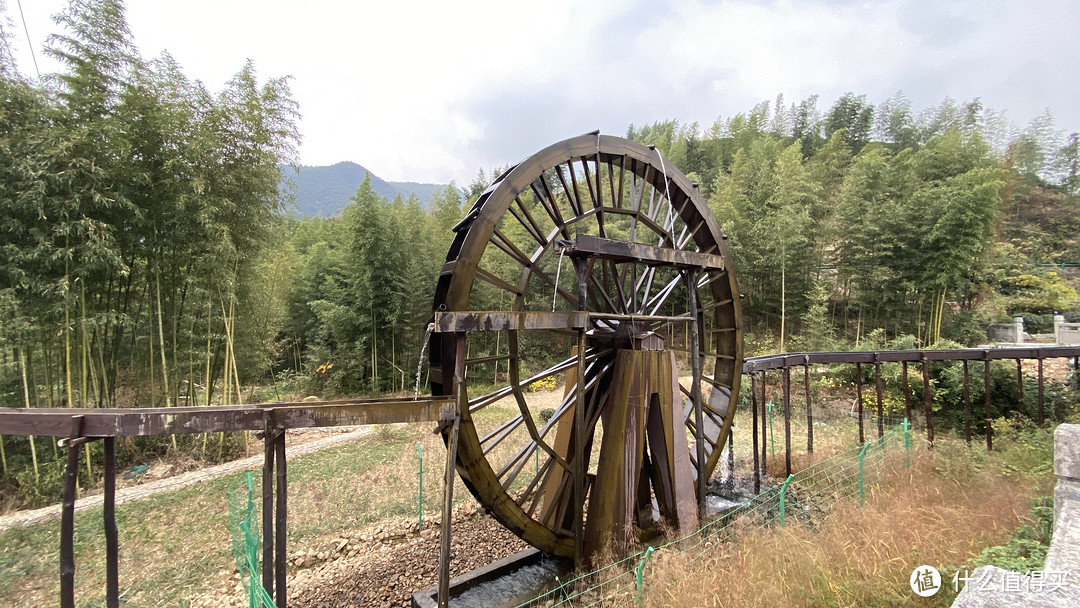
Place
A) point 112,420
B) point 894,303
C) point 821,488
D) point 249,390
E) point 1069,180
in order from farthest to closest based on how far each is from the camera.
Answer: point 1069,180, point 894,303, point 249,390, point 821,488, point 112,420

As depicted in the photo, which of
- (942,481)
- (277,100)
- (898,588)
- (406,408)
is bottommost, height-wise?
(942,481)

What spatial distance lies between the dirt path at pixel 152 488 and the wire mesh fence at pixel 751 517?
6.05 metres

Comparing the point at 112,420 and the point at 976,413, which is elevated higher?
the point at 112,420

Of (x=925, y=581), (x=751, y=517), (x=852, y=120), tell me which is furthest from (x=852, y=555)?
(x=852, y=120)

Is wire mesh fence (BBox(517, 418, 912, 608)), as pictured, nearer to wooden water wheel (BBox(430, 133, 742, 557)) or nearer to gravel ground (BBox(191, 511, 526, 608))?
wooden water wheel (BBox(430, 133, 742, 557))

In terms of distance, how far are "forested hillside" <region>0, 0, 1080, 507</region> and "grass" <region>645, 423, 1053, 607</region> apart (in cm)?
748

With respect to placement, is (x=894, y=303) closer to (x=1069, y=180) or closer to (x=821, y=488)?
(x=821, y=488)

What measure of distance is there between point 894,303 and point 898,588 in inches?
586

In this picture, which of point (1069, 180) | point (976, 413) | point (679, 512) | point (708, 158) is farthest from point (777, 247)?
point (1069, 180)

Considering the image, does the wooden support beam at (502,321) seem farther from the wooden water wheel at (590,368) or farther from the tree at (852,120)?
the tree at (852,120)

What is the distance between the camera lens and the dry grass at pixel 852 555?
260 cm

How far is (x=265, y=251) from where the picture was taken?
9.10 meters

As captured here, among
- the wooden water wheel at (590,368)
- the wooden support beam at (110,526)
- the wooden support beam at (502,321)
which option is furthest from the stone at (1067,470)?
the wooden support beam at (110,526)

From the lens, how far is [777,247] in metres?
14.6
